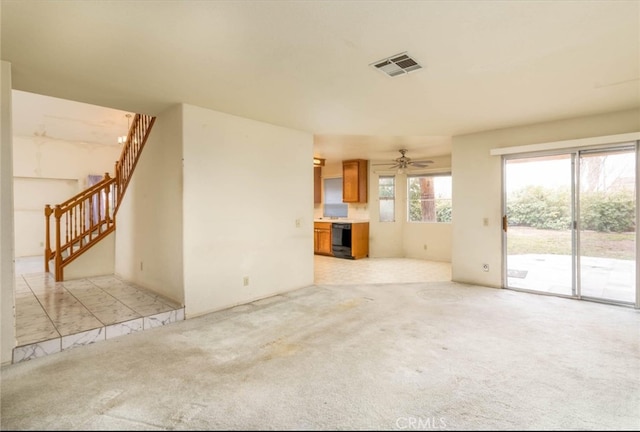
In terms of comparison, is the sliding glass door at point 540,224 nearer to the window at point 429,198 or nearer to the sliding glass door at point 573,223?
the sliding glass door at point 573,223

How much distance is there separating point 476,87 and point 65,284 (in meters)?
6.12

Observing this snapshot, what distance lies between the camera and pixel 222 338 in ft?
9.59

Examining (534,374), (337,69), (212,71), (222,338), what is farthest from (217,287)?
(534,374)

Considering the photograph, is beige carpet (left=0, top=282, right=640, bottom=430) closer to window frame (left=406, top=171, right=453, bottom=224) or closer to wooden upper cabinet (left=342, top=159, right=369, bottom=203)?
window frame (left=406, top=171, right=453, bottom=224)

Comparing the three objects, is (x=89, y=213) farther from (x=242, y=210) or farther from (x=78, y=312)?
(x=242, y=210)

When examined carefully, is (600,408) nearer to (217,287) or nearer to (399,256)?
(217,287)

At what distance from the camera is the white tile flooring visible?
2.72m

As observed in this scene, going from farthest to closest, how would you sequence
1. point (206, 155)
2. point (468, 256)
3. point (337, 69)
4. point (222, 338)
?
point (468, 256)
point (206, 155)
point (222, 338)
point (337, 69)

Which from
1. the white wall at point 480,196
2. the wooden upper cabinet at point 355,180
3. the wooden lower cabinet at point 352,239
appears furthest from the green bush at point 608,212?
the wooden upper cabinet at point 355,180

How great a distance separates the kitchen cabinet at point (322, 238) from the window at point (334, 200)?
0.82 metres

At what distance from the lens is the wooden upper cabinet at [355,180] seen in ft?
25.8

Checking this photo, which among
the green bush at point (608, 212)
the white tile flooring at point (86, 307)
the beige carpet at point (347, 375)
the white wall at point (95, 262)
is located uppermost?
the green bush at point (608, 212)

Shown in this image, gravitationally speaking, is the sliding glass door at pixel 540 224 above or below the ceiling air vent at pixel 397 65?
below

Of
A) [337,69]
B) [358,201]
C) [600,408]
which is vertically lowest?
[600,408]
